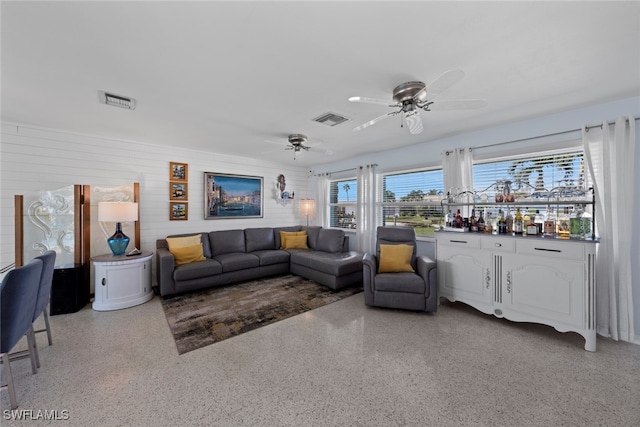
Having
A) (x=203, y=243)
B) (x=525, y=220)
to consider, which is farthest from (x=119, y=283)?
(x=525, y=220)

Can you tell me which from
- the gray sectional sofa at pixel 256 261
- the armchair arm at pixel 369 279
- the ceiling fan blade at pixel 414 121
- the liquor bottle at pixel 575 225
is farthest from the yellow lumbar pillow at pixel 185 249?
the liquor bottle at pixel 575 225

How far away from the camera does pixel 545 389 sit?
1.82 m

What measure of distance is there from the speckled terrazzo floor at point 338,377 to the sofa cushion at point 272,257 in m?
1.95

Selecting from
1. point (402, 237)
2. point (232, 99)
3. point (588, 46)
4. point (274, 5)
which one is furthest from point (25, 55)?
point (402, 237)

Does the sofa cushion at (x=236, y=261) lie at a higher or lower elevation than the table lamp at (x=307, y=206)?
lower

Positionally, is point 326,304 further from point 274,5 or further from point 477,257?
point 274,5

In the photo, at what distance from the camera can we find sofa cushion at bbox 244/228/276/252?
5.08 m

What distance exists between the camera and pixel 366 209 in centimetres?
505

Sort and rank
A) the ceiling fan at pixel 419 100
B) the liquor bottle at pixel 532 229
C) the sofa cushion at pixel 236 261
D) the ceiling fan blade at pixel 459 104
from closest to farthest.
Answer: the ceiling fan at pixel 419 100 < the ceiling fan blade at pixel 459 104 < the liquor bottle at pixel 532 229 < the sofa cushion at pixel 236 261

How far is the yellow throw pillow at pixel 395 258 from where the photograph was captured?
3.38 m

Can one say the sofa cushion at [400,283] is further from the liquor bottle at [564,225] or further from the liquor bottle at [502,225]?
the liquor bottle at [564,225]

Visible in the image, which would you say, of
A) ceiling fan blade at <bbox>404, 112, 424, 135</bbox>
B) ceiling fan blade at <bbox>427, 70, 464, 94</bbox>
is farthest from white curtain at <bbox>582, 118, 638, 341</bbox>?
ceiling fan blade at <bbox>427, 70, 464, 94</bbox>

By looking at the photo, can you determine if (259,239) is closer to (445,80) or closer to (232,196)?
(232,196)

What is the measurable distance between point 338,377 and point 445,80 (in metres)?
2.36
